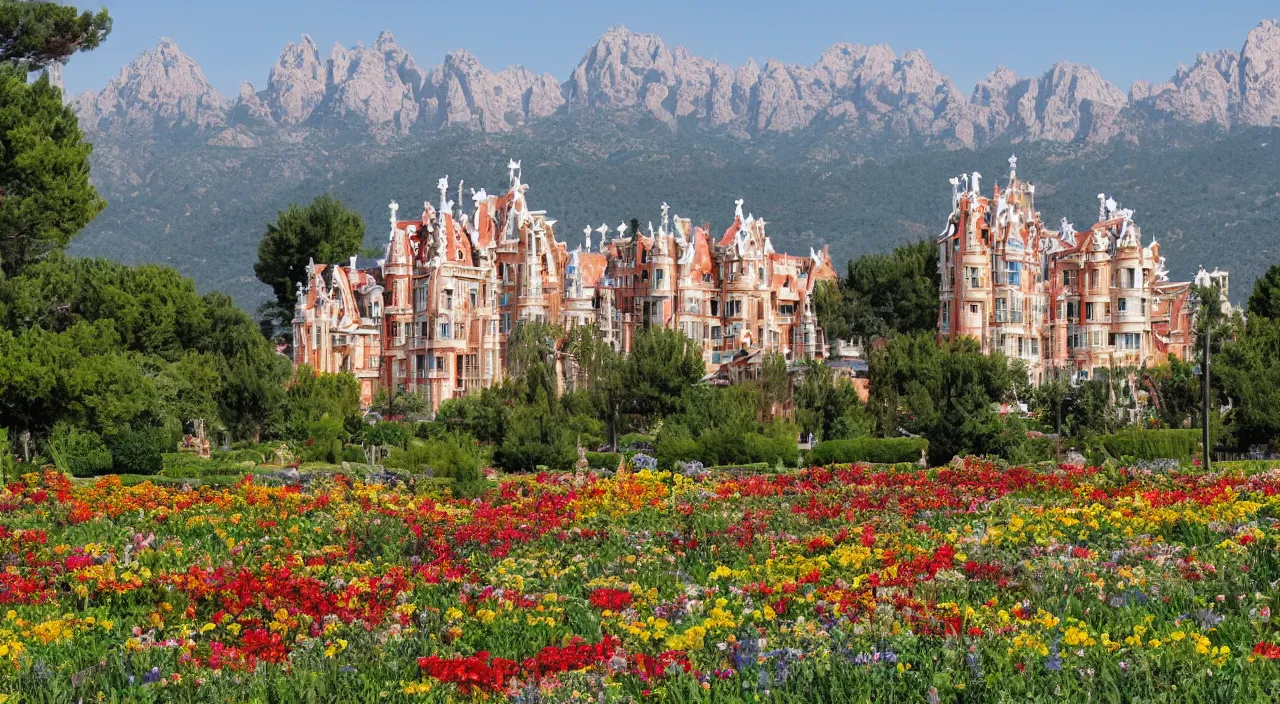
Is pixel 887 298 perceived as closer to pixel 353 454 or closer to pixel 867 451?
pixel 867 451

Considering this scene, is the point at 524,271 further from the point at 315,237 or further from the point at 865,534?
the point at 865,534

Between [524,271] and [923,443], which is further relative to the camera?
[524,271]

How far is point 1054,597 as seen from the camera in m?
13.6

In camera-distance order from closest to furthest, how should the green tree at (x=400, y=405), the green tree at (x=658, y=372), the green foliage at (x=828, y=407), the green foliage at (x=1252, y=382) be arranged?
the green foliage at (x=1252, y=382) < the green foliage at (x=828, y=407) < the green tree at (x=658, y=372) < the green tree at (x=400, y=405)

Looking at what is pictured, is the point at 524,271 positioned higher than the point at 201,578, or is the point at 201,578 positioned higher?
the point at 524,271

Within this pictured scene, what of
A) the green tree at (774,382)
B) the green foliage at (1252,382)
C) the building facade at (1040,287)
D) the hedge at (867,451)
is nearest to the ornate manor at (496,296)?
the building facade at (1040,287)

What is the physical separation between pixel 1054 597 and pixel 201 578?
9229 millimetres

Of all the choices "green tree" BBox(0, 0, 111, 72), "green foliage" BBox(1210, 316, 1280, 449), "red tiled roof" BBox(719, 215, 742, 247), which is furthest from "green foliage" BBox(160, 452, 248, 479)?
"red tiled roof" BBox(719, 215, 742, 247)

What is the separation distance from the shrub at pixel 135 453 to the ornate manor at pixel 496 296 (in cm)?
3600

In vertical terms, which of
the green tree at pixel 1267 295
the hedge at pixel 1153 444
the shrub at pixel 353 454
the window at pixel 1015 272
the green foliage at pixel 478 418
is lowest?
the shrub at pixel 353 454

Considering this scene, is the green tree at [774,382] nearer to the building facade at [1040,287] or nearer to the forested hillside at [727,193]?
the building facade at [1040,287]

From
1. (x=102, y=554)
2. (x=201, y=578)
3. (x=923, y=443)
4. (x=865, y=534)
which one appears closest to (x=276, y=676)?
(x=201, y=578)

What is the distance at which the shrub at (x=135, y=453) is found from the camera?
133 ft

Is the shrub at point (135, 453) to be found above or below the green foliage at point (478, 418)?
below
